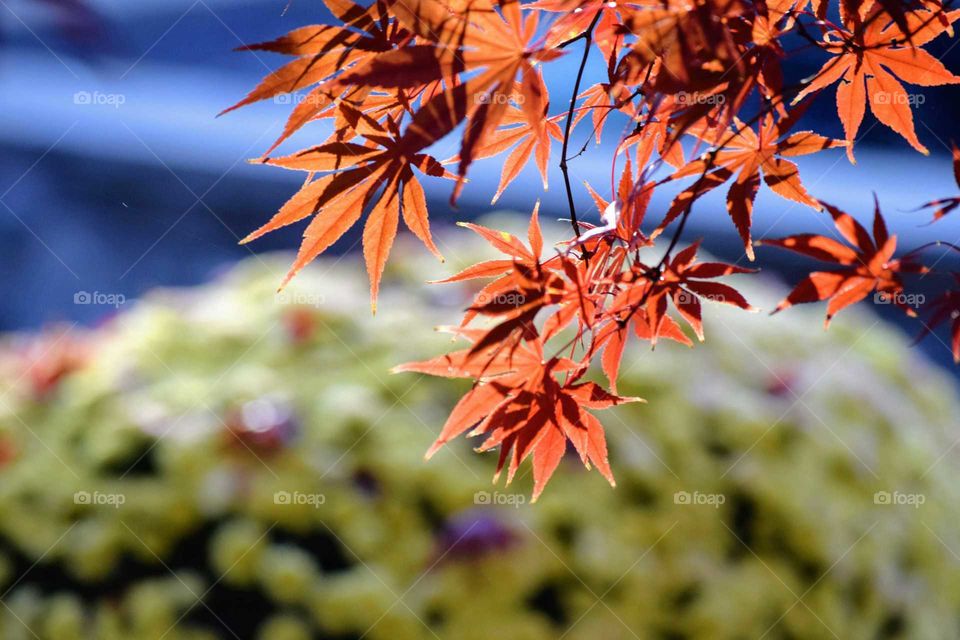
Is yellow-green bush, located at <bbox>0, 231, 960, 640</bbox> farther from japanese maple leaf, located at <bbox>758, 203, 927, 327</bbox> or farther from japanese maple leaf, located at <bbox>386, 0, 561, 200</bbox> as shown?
japanese maple leaf, located at <bbox>386, 0, 561, 200</bbox>

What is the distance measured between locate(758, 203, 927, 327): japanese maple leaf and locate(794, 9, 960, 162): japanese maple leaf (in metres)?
0.14

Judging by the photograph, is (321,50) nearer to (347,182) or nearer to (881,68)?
(347,182)

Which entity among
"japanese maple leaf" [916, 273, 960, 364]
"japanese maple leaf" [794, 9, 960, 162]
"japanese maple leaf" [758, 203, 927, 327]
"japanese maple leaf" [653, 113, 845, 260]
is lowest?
"japanese maple leaf" [916, 273, 960, 364]

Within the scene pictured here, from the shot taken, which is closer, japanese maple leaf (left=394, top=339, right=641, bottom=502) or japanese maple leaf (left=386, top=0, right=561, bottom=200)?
japanese maple leaf (left=386, top=0, right=561, bottom=200)

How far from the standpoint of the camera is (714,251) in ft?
12.4

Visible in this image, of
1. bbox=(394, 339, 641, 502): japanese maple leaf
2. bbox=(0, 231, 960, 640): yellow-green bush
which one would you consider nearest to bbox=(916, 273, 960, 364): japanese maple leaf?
Answer: bbox=(394, 339, 641, 502): japanese maple leaf

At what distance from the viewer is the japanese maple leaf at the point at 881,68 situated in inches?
27.3

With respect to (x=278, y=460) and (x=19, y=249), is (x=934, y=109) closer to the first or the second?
(x=278, y=460)

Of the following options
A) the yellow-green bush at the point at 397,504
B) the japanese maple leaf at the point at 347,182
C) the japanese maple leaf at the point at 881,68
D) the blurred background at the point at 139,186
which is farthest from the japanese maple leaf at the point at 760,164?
the blurred background at the point at 139,186

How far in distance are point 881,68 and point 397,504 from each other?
129 cm

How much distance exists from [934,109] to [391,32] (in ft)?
10.6

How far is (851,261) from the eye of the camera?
62 cm

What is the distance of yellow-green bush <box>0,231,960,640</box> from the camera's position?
159 centimetres

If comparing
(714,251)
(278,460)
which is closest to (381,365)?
(278,460)
